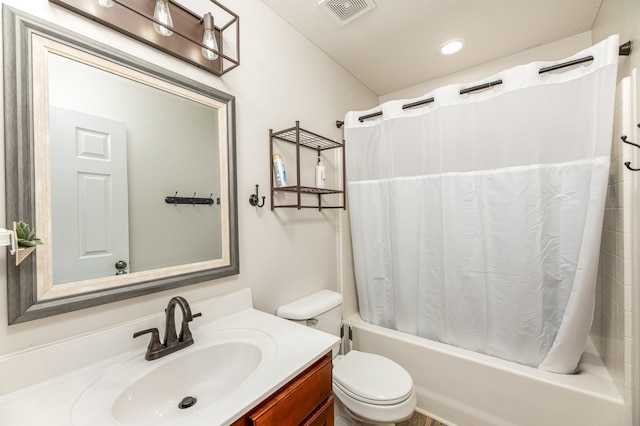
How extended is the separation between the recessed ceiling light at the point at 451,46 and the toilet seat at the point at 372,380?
2.05 meters

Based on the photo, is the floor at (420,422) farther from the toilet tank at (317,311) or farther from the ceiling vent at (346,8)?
the ceiling vent at (346,8)

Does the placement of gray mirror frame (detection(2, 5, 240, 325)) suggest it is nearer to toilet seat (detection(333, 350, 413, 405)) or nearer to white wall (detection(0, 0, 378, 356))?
white wall (detection(0, 0, 378, 356))

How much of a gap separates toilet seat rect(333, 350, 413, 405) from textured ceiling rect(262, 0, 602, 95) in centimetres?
195

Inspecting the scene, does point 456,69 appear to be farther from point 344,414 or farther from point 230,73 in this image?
point 344,414

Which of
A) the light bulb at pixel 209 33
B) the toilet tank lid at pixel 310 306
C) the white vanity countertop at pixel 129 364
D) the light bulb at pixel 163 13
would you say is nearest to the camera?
the white vanity countertop at pixel 129 364

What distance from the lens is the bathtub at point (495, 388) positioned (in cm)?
121

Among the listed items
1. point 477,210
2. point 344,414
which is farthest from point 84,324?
point 477,210

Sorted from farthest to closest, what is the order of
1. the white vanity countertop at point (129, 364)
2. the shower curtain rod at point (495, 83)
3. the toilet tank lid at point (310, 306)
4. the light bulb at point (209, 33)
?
the toilet tank lid at point (310, 306)
the shower curtain rod at point (495, 83)
the light bulb at point (209, 33)
the white vanity countertop at point (129, 364)

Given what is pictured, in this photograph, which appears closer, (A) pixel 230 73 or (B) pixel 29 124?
(B) pixel 29 124

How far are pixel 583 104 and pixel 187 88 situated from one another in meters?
1.81

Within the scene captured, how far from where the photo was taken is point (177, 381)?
0.88m

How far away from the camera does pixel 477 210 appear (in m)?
1.53

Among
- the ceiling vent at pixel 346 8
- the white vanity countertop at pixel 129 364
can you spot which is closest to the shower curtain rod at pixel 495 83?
the ceiling vent at pixel 346 8

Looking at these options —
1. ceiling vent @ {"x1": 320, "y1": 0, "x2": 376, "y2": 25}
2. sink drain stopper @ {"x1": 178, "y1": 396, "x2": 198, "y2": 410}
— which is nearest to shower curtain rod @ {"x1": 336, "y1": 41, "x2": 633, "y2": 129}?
ceiling vent @ {"x1": 320, "y1": 0, "x2": 376, "y2": 25}
